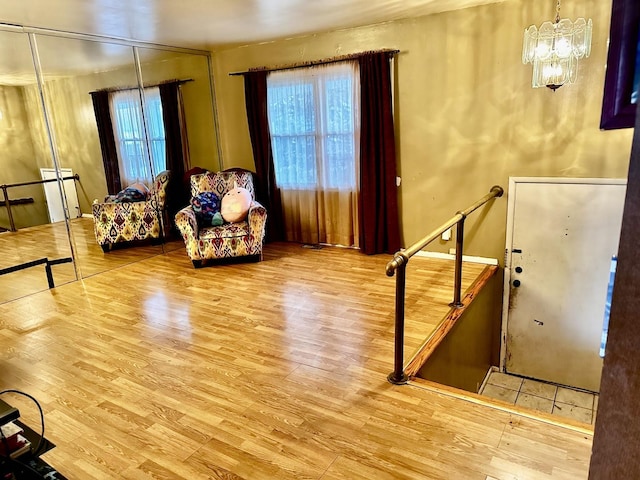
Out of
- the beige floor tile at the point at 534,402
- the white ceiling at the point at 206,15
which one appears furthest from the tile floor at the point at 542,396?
the white ceiling at the point at 206,15

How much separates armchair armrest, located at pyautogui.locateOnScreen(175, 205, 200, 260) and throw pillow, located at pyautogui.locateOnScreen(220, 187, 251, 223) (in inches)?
14.4

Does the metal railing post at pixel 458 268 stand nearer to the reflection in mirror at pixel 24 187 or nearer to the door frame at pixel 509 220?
the door frame at pixel 509 220

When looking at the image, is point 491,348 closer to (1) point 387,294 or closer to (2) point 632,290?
(1) point 387,294

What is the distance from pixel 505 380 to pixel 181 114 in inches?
186

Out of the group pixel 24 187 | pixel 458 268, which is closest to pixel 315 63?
pixel 458 268

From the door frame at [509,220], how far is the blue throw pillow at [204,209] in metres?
3.00

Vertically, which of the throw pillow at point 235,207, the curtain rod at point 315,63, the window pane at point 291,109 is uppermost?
the curtain rod at point 315,63

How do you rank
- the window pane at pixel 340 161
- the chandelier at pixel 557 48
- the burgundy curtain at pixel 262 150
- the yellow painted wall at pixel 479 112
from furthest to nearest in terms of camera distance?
the burgundy curtain at pixel 262 150 → the window pane at pixel 340 161 → the yellow painted wall at pixel 479 112 → the chandelier at pixel 557 48

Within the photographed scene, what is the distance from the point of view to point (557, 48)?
2551 mm

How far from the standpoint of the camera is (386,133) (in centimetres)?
433

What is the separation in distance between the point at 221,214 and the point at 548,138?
129 inches

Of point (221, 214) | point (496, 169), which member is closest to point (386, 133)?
point (496, 169)

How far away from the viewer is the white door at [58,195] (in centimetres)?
409

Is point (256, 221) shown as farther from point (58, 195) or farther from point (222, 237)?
point (58, 195)
